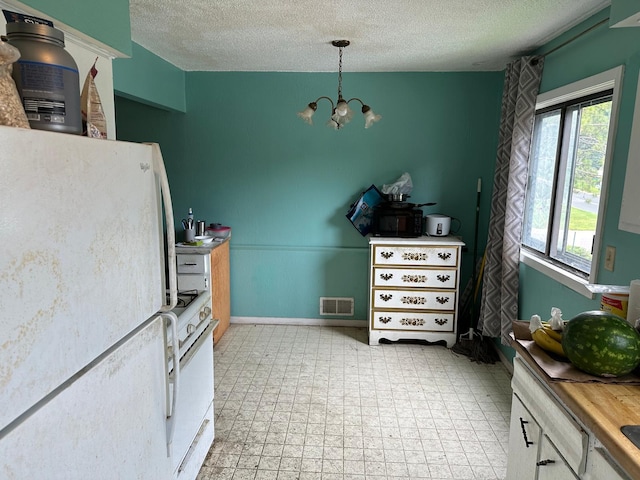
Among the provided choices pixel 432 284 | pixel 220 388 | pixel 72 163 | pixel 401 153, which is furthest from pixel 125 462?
pixel 401 153

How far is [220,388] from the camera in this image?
3.01 m

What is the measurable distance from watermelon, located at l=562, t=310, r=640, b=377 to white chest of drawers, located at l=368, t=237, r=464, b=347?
7.65 ft

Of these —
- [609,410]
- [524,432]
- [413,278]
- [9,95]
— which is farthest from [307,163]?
[609,410]

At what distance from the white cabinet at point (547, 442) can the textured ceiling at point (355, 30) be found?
1.90 metres

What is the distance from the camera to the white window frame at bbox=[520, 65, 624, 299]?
6.73 ft

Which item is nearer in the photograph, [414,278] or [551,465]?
[551,465]

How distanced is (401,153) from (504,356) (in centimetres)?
199

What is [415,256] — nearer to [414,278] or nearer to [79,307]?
[414,278]

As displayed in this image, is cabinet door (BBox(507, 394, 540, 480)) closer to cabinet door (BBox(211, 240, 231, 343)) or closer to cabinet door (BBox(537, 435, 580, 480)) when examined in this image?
cabinet door (BBox(537, 435, 580, 480))

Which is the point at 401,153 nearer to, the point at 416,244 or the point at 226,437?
the point at 416,244

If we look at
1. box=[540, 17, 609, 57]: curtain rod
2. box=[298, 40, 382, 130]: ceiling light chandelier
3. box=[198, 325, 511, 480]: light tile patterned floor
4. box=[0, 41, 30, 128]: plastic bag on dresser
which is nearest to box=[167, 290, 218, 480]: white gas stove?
box=[198, 325, 511, 480]: light tile patterned floor

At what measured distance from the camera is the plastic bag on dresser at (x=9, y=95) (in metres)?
0.91

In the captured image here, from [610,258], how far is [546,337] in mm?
918

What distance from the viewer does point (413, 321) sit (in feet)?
12.2
